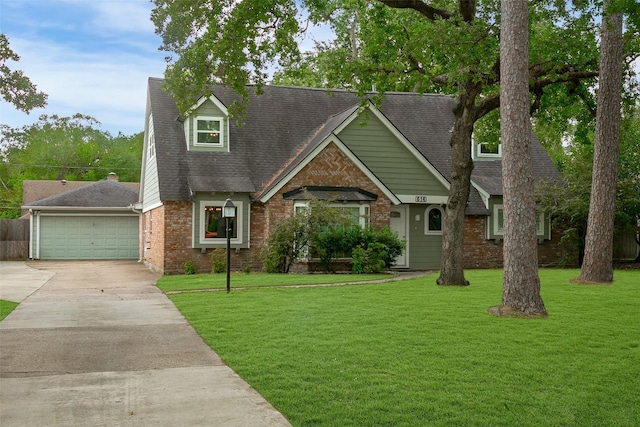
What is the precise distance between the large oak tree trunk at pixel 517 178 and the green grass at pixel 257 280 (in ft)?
23.7

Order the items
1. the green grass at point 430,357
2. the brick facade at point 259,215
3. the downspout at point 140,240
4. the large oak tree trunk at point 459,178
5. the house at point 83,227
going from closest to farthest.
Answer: the green grass at point 430,357
the large oak tree trunk at point 459,178
the brick facade at point 259,215
the downspout at point 140,240
the house at point 83,227

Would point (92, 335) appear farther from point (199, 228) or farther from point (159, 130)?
point (159, 130)

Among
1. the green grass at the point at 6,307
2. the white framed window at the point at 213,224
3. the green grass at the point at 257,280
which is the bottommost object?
the green grass at the point at 6,307

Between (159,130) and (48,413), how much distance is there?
65.3 ft

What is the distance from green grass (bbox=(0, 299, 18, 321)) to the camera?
12.4 metres

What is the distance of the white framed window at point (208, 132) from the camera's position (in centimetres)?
2469

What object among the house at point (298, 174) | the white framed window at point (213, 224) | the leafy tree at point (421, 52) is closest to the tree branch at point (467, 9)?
the leafy tree at point (421, 52)

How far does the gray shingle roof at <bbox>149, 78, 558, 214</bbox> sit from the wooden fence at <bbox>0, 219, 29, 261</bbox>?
468 inches

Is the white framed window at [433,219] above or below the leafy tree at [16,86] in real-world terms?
below

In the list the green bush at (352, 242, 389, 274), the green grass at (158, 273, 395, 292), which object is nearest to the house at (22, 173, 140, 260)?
the green grass at (158, 273, 395, 292)

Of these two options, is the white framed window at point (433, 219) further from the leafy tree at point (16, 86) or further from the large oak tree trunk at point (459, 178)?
the leafy tree at point (16, 86)

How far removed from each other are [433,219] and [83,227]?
17.2 metres

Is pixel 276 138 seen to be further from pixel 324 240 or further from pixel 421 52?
pixel 421 52

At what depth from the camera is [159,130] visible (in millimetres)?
24984
